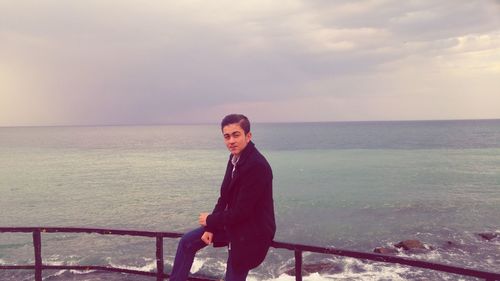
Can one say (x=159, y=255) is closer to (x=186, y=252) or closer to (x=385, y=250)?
(x=186, y=252)

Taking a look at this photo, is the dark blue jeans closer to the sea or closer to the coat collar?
the coat collar

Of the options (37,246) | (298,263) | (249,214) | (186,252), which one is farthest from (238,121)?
(37,246)

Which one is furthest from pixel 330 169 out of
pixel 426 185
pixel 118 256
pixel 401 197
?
pixel 118 256

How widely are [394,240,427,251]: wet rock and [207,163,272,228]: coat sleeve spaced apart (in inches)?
864

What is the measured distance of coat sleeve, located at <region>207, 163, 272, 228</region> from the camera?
3.32 m

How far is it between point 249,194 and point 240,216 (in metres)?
0.21

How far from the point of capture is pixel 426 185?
47.2 metres

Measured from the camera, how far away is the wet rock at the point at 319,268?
18344 mm

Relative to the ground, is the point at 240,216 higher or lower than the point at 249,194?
lower

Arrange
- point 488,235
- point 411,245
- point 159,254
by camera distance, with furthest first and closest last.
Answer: point 488,235, point 411,245, point 159,254

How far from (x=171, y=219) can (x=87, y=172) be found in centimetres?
3733

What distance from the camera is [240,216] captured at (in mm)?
3342

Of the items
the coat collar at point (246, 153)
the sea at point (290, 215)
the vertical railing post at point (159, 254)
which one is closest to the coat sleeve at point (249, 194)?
the coat collar at point (246, 153)

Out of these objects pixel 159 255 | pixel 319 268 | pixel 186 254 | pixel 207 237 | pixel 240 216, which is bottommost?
pixel 319 268
